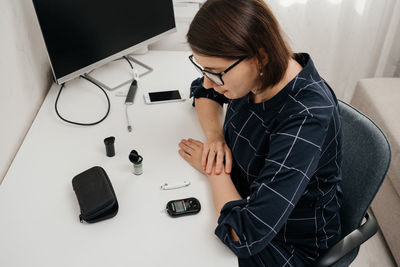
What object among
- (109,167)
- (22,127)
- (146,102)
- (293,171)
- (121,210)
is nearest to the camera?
(293,171)

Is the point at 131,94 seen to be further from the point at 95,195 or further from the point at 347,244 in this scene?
the point at 347,244

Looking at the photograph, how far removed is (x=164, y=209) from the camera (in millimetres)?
945

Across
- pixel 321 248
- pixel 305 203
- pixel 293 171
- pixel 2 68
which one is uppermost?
pixel 2 68

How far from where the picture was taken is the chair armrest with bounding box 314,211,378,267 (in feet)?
3.10

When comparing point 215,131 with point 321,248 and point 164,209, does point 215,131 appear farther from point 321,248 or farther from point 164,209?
point 321,248

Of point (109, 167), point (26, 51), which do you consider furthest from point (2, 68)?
point (109, 167)

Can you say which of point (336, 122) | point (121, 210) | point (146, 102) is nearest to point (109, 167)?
point (121, 210)

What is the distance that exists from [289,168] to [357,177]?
0.31m

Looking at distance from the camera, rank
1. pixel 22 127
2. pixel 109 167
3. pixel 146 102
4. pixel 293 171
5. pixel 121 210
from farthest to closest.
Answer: pixel 146 102
pixel 22 127
pixel 109 167
pixel 121 210
pixel 293 171

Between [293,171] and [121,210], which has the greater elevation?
[293,171]

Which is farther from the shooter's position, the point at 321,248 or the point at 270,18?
the point at 321,248

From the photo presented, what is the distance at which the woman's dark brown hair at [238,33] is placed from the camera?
82cm

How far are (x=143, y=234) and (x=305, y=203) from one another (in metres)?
0.44

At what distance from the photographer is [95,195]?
93 cm
